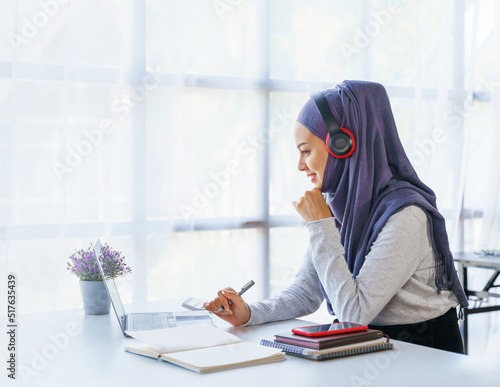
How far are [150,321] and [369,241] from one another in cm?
59

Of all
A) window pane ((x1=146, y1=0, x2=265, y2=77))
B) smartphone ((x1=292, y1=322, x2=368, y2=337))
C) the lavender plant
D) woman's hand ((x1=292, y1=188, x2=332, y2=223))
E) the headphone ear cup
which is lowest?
smartphone ((x1=292, y1=322, x2=368, y2=337))

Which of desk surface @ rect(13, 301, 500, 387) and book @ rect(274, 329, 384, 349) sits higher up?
book @ rect(274, 329, 384, 349)

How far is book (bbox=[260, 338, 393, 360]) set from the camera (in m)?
1.14

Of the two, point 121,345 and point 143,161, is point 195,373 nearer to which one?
point 121,345

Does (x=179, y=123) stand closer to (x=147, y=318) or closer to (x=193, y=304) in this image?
(x=193, y=304)

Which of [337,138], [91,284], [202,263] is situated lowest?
[202,263]

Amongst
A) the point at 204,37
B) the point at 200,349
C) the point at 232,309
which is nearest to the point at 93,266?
the point at 232,309

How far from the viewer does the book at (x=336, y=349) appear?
3.76 ft

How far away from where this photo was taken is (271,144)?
10.3 feet

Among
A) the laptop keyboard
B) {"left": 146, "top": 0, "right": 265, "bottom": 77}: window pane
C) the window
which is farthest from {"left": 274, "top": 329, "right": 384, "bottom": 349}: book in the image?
{"left": 146, "top": 0, "right": 265, "bottom": 77}: window pane

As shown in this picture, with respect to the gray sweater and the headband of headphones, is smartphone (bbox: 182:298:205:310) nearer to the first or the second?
the gray sweater

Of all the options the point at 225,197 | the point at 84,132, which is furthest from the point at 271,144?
the point at 84,132

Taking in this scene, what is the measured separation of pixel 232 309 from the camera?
149cm

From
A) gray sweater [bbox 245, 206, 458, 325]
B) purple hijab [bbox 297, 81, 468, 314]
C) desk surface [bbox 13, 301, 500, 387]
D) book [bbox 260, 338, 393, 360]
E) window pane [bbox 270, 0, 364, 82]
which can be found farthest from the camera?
window pane [bbox 270, 0, 364, 82]
